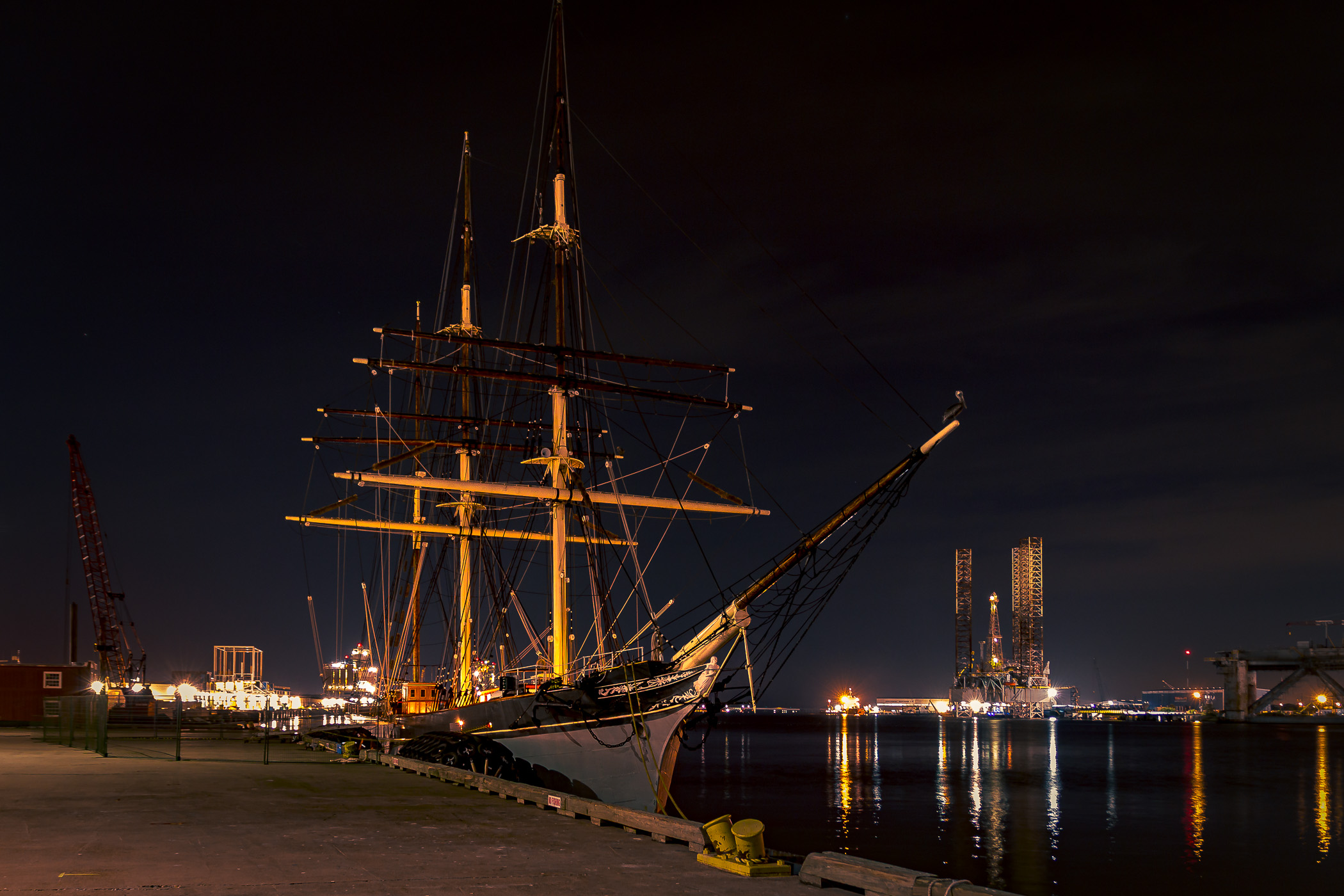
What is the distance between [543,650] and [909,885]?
2826cm

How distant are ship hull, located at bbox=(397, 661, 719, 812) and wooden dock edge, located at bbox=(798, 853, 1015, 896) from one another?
603 inches

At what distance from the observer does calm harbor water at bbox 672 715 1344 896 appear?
32.6m

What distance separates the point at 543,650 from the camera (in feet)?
127

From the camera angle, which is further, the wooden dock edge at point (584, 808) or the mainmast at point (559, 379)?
the mainmast at point (559, 379)

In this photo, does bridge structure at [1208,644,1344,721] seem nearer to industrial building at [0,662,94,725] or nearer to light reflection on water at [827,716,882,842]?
light reflection on water at [827,716,882,842]

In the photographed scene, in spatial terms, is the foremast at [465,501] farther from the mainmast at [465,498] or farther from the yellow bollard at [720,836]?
the yellow bollard at [720,836]

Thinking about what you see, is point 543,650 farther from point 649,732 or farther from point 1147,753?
point 1147,753

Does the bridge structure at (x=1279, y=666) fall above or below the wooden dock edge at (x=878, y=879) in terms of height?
below

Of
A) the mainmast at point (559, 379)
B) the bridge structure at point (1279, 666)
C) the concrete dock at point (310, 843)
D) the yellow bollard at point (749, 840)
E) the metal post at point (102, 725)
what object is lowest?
the bridge structure at point (1279, 666)

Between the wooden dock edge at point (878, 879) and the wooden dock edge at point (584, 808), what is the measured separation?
2.34 meters

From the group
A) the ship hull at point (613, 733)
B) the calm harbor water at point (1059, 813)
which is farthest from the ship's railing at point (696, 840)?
the calm harbor water at point (1059, 813)

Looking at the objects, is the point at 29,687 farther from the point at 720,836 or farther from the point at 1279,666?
the point at 1279,666

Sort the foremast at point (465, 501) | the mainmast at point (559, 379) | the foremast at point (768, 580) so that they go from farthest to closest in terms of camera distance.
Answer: the foremast at point (465, 501), the mainmast at point (559, 379), the foremast at point (768, 580)

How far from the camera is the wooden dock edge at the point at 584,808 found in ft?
50.8
